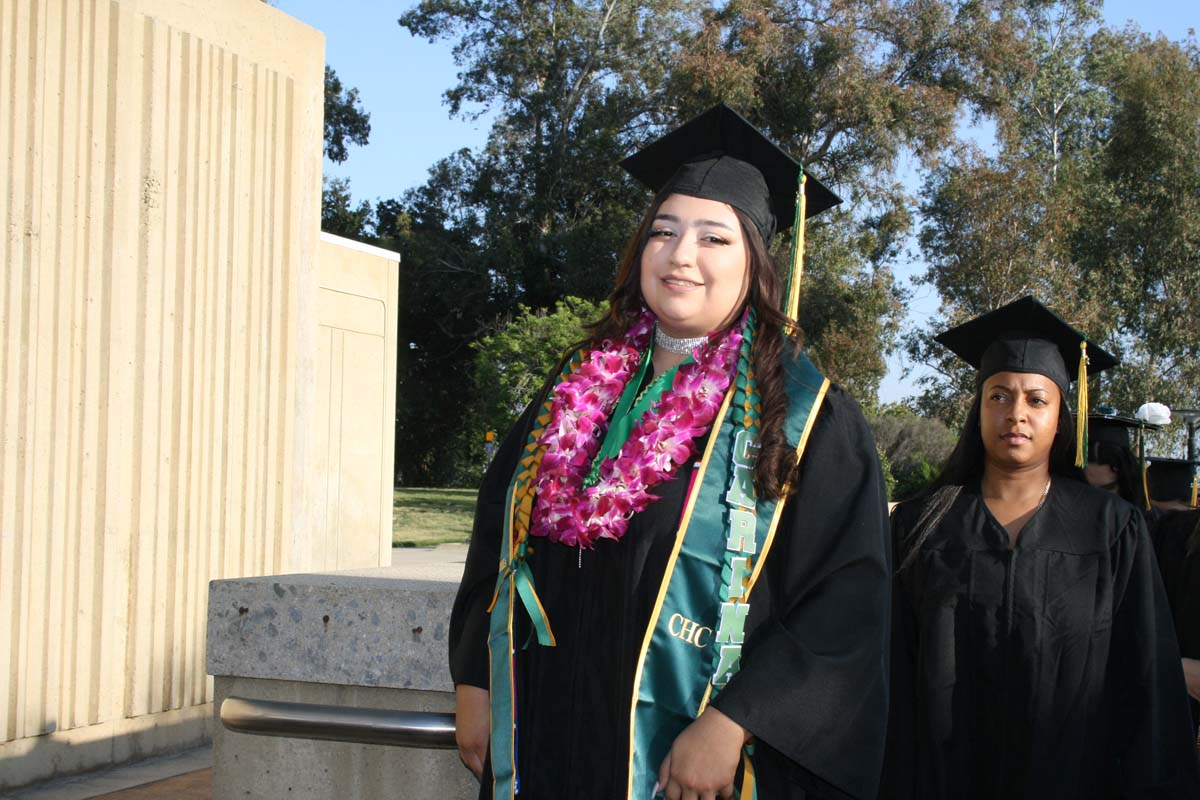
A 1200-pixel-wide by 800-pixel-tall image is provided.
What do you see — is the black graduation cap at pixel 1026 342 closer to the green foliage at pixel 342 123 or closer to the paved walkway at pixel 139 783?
the paved walkway at pixel 139 783

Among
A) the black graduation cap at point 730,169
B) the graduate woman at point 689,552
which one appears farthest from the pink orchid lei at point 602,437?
the black graduation cap at point 730,169

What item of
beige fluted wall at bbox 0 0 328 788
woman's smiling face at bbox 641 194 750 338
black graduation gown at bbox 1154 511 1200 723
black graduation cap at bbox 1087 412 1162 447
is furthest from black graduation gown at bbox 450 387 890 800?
black graduation cap at bbox 1087 412 1162 447

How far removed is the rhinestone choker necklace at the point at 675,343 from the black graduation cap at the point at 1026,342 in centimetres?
153

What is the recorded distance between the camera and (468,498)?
74.5ft

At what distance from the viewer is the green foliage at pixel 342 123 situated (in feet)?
111

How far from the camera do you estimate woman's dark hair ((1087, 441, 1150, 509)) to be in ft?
19.2

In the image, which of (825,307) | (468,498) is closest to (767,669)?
(468,498)

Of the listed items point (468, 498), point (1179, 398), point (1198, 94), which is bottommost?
point (468, 498)

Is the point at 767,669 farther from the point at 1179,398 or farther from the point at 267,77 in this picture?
the point at 1179,398

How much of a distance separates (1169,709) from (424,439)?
32445mm

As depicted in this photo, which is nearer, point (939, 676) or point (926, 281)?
point (939, 676)

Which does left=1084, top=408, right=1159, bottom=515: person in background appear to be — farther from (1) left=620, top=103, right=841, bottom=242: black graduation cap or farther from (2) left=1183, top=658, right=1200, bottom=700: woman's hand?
(1) left=620, top=103, right=841, bottom=242: black graduation cap

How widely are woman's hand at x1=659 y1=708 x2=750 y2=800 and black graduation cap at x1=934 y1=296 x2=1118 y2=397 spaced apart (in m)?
2.09

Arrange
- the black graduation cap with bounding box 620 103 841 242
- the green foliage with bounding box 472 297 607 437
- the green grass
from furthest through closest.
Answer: the green foliage with bounding box 472 297 607 437
the green grass
the black graduation cap with bounding box 620 103 841 242
